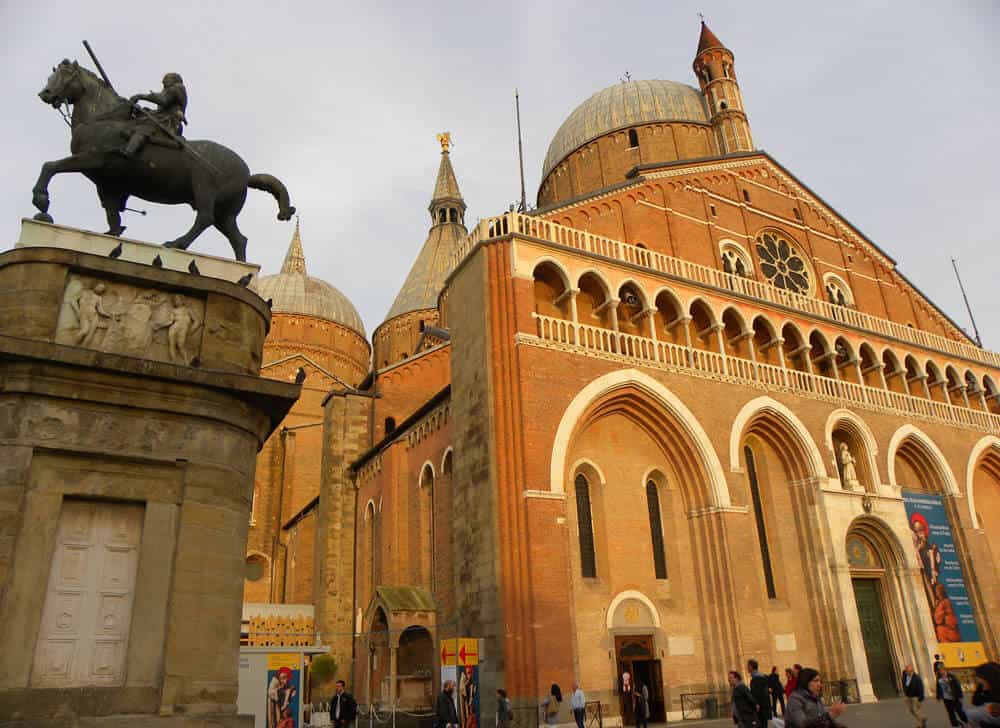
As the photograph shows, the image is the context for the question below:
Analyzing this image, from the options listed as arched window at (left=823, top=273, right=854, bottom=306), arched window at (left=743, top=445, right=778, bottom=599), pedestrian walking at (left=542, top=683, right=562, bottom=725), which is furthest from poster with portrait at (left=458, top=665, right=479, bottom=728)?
arched window at (left=823, top=273, right=854, bottom=306)

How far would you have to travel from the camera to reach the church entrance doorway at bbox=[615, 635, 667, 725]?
1731 centimetres

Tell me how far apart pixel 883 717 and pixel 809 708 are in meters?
12.3

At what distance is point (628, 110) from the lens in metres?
34.5

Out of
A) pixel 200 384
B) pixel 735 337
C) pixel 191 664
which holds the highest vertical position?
pixel 735 337

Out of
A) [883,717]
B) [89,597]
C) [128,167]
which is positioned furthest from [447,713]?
[883,717]

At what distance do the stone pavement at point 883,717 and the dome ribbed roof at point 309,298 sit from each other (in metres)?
36.4

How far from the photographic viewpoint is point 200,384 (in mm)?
7340

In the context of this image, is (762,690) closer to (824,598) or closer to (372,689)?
(824,598)

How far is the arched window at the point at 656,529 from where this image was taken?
19.2 metres

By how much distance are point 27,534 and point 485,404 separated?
1146 cm

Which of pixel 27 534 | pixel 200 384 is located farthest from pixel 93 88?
pixel 27 534

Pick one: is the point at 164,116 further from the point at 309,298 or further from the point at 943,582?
the point at 309,298

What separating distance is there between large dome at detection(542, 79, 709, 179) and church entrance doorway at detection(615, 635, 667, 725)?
77.4 ft

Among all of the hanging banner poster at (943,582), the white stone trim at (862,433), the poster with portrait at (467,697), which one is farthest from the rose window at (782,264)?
the poster with portrait at (467,697)
